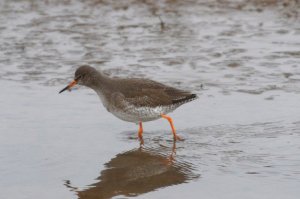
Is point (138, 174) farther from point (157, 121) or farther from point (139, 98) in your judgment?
point (157, 121)

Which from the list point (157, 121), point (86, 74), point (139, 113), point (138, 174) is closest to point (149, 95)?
point (139, 113)

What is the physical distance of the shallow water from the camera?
809cm

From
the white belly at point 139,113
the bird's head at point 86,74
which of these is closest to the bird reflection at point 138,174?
the white belly at point 139,113

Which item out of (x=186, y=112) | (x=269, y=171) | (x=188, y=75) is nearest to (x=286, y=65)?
(x=188, y=75)

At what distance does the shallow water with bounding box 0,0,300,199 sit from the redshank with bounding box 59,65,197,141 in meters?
0.30

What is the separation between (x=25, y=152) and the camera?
29.5 ft

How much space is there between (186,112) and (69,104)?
5.48ft

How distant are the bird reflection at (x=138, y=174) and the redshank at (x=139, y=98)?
1.89 ft

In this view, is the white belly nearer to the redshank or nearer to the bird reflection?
the redshank

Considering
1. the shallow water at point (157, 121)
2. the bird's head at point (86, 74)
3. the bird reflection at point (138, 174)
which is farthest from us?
the bird's head at point (86, 74)

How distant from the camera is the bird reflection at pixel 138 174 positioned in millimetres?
7820

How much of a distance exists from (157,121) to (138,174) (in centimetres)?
249

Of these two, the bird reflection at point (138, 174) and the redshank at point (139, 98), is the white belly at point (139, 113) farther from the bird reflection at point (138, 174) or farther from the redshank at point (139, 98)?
the bird reflection at point (138, 174)

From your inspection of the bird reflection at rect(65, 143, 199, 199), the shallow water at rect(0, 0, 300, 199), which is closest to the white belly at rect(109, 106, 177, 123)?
the shallow water at rect(0, 0, 300, 199)
